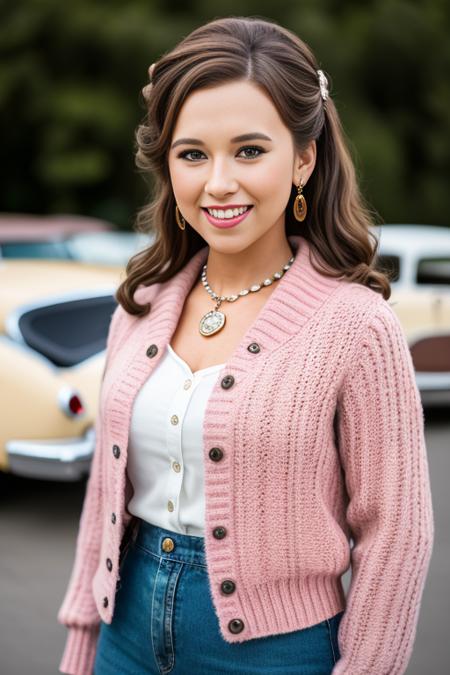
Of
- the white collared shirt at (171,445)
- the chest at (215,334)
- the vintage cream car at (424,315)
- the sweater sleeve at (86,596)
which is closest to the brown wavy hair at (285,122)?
the chest at (215,334)

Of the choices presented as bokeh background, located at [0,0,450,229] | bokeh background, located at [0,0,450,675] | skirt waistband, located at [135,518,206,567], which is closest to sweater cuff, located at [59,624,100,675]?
skirt waistband, located at [135,518,206,567]

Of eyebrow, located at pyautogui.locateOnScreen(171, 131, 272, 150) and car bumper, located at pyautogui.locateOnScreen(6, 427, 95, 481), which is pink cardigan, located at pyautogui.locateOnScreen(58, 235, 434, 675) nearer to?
eyebrow, located at pyautogui.locateOnScreen(171, 131, 272, 150)

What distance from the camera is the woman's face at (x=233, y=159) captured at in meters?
1.45

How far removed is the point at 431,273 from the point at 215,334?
5.47 metres

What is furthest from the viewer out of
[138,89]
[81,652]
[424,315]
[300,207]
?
[138,89]

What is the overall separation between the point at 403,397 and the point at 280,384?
0.21m

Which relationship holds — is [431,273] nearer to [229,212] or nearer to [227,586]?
[229,212]

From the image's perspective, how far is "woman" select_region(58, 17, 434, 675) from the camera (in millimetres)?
1417

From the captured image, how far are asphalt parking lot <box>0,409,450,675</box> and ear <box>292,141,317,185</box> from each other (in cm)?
209

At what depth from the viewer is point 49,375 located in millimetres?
3986

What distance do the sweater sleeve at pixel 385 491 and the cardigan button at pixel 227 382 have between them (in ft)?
0.64

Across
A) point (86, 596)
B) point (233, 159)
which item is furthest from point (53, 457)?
point (233, 159)

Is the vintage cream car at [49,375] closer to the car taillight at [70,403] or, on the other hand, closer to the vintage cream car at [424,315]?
the car taillight at [70,403]

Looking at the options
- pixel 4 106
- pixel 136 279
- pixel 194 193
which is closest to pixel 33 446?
pixel 136 279
